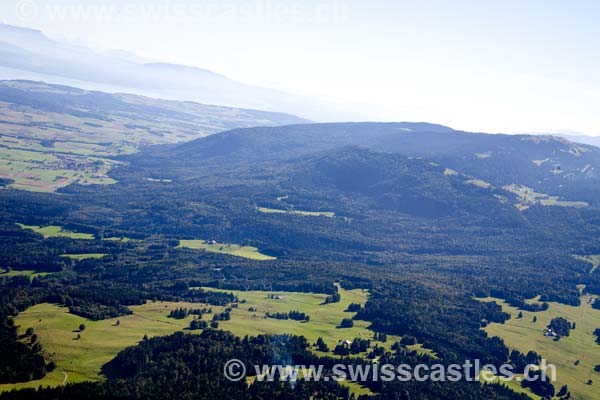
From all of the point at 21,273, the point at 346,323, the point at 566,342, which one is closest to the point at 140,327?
the point at 346,323

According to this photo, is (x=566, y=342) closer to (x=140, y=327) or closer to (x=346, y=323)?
(x=346, y=323)

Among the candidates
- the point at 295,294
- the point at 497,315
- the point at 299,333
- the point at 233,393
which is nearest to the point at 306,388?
the point at 233,393

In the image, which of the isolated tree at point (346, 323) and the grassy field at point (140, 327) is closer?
the grassy field at point (140, 327)

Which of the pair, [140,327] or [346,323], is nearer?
[140,327]

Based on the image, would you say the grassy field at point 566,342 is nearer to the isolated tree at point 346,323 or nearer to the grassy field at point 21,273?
the isolated tree at point 346,323

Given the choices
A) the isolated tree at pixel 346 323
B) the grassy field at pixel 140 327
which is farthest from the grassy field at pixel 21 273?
the isolated tree at pixel 346 323

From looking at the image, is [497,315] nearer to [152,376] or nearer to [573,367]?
[573,367]
